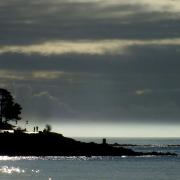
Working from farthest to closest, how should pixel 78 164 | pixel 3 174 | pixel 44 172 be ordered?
pixel 78 164 → pixel 44 172 → pixel 3 174

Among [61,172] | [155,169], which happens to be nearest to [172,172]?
[155,169]

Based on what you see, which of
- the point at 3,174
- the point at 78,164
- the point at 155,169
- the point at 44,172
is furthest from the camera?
the point at 78,164

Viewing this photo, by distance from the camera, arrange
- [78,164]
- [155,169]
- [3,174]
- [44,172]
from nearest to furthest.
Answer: [3,174] < [44,172] < [155,169] < [78,164]

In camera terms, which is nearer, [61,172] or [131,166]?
[61,172]

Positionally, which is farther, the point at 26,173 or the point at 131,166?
the point at 131,166

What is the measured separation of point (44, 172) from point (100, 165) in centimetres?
2855

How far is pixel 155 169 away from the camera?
7362 inches

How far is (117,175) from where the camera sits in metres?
168

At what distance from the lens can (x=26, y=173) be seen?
166875 mm

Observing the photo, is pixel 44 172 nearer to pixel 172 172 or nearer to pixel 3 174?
pixel 3 174

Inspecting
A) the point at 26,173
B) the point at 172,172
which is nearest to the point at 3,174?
the point at 26,173

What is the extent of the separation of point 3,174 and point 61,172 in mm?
14569

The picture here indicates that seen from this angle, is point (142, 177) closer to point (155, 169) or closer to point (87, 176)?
point (87, 176)

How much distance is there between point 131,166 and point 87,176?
33.4 meters
